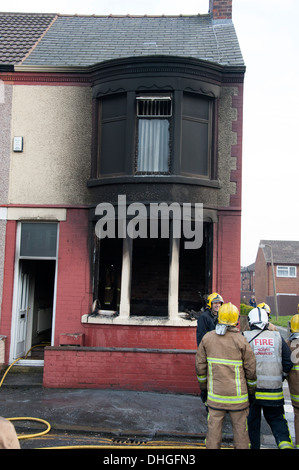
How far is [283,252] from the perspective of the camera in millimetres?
42906

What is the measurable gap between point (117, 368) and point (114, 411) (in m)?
1.23

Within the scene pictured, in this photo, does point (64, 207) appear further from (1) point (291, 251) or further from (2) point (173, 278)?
(1) point (291, 251)

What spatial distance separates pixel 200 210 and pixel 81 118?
341 cm

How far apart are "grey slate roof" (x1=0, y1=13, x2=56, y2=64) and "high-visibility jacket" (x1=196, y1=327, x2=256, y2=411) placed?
8247 millimetres

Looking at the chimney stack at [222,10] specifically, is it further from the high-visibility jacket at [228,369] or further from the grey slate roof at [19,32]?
the high-visibility jacket at [228,369]

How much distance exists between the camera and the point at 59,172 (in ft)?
31.0

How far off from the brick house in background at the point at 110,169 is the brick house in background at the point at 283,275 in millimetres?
30358

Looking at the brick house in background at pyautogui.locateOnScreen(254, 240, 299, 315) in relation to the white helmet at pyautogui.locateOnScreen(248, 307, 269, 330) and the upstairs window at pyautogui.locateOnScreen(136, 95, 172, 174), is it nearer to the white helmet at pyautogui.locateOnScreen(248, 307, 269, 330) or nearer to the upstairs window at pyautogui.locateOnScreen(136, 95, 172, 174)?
the upstairs window at pyautogui.locateOnScreen(136, 95, 172, 174)

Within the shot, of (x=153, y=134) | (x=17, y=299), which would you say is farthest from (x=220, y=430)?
(x=153, y=134)

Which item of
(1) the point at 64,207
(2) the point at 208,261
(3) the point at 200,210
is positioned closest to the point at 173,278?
(2) the point at 208,261

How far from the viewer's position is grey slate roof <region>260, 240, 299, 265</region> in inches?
1635

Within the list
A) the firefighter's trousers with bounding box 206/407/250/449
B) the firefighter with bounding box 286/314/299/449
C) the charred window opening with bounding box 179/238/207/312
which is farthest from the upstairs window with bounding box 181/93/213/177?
the firefighter's trousers with bounding box 206/407/250/449

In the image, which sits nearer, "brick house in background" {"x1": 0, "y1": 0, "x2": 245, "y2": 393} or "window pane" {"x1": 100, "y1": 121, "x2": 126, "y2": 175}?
"brick house in background" {"x1": 0, "y1": 0, "x2": 245, "y2": 393}

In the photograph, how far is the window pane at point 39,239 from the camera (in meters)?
9.41
